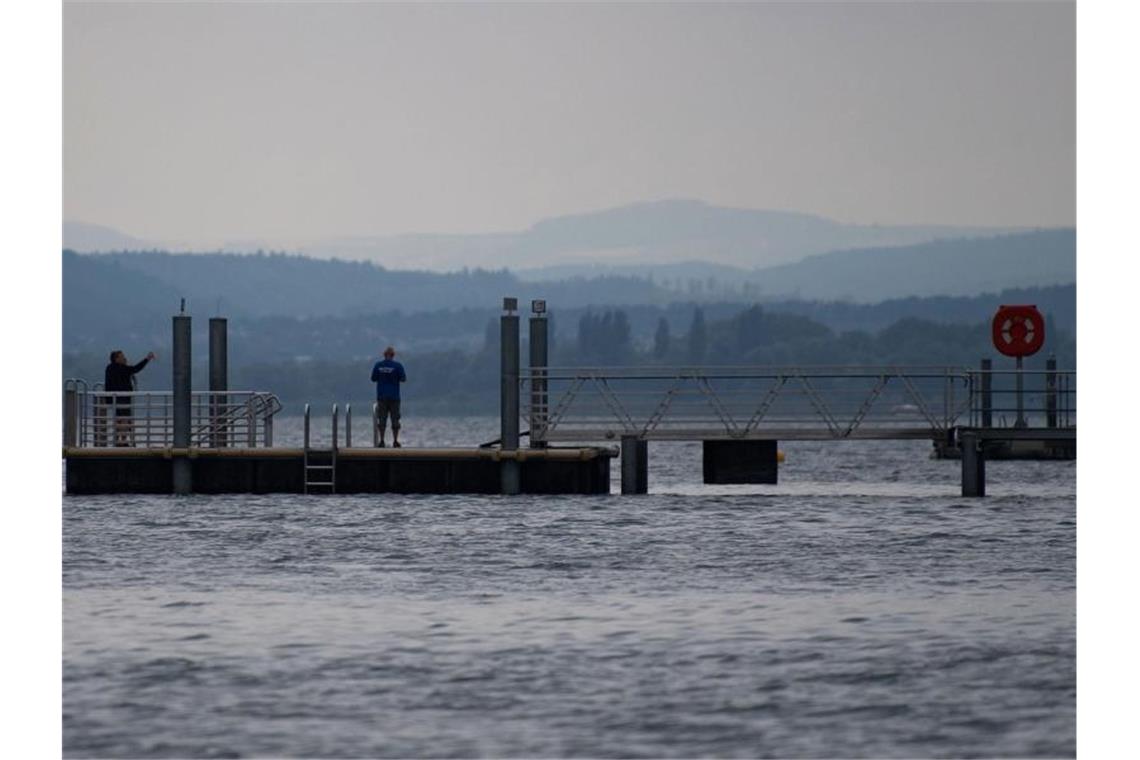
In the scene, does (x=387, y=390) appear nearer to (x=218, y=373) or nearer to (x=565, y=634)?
(x=218, y=373)

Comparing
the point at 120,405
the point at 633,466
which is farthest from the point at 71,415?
the point at 633,466

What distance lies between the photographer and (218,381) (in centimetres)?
4291

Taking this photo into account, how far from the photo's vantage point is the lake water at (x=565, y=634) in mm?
17453

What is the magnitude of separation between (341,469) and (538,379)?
384 centimetres

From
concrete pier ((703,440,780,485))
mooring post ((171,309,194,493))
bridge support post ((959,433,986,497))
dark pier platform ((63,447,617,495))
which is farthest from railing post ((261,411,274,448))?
bridge support post ((959,433,986,497))

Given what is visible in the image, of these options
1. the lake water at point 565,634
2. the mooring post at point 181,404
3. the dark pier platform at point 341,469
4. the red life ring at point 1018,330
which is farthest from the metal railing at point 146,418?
the red life ring at point 1018,330

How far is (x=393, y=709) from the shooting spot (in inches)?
723

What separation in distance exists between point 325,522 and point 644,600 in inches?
505

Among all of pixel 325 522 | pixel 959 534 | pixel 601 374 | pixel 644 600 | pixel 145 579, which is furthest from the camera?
pixel 601 374

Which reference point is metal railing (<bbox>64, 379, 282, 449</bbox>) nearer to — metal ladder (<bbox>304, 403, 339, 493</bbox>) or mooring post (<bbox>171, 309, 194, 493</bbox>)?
mooring post (<bbox>171, 309, 194, 493</bbox>)

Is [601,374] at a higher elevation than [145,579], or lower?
higher

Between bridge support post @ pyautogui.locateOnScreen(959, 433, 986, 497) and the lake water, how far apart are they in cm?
147
